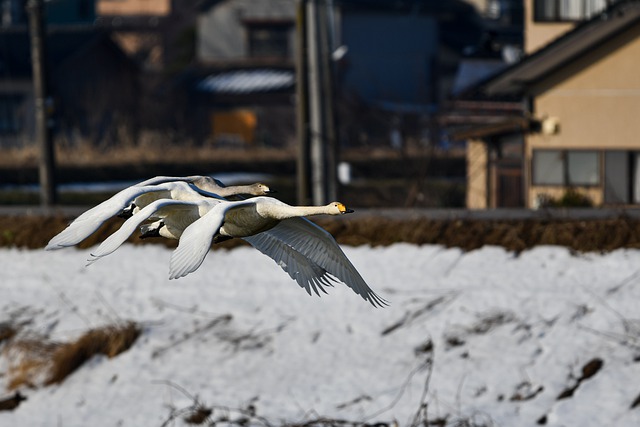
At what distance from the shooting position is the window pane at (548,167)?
2955 cm

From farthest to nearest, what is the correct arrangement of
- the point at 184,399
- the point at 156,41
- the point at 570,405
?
1. the point at 156,41
2. the point at 184,399
3. the point at 570,405

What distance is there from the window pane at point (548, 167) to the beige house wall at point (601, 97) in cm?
29

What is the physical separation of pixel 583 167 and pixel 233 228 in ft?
73.6

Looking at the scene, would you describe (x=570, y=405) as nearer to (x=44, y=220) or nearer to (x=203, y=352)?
(x=203, y=352)

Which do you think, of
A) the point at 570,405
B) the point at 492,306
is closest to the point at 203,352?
the point at 492,306

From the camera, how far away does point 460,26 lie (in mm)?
67375

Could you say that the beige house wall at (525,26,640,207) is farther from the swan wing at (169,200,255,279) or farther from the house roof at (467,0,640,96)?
the swan wing at (169,200,255,279)

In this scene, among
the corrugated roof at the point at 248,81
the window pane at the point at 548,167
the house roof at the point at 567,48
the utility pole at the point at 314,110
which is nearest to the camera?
the utility pole at the point at 314,110

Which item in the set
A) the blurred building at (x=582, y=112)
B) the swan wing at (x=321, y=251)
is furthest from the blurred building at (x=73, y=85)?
the swan wing at (x=321, y=251)

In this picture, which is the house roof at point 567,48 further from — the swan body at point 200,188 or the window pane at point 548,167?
the swan body at point 200,188

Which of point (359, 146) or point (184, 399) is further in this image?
point (359, 146)

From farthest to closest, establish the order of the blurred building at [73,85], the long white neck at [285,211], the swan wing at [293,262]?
the blurred building at [73,85]
the swan wing at [293,262]
the long white neck at [285,211]

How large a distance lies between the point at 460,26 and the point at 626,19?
129 feet

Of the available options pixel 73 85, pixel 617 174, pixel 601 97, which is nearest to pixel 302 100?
pixel 601 97
